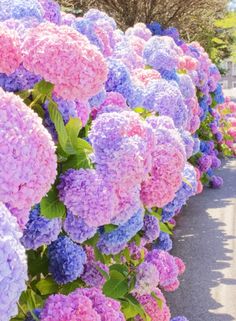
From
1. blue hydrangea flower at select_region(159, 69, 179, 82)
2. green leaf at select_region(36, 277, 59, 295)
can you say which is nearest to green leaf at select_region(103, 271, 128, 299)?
green leaf at select_region(36, 277, 59, 295)

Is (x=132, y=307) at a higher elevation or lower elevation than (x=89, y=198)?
lower

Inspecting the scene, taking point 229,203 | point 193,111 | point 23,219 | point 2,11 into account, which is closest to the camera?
point 23,219

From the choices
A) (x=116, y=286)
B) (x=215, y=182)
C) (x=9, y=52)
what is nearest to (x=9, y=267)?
(x=9, y=52)

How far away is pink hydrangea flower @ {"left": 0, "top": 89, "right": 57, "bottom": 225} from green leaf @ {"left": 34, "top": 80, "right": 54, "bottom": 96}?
413mm

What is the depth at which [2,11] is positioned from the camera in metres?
2.51

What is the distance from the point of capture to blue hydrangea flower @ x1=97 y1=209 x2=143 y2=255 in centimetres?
242

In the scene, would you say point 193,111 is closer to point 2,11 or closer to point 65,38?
point 2,11

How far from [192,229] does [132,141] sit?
467 centimetres

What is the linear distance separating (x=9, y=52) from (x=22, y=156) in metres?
0.56

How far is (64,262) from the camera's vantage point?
2230 mm

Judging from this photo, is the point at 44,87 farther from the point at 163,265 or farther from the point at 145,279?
the point at 163,265

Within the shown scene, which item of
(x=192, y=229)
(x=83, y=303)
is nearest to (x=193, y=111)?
(x=192, y=229)

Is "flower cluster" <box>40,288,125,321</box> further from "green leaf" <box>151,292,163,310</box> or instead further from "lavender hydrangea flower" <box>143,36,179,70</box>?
"lavender hydrangea flower" <box>143,36,179,70</box>

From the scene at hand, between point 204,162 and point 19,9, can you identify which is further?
point 204,162
